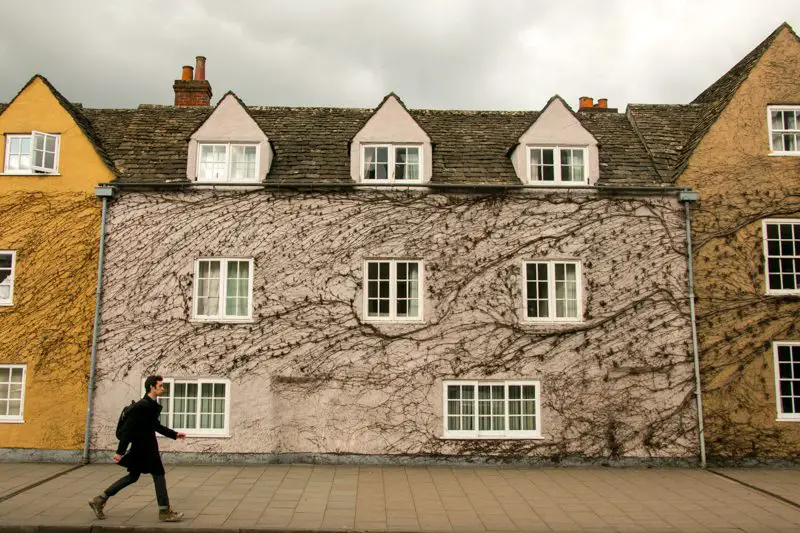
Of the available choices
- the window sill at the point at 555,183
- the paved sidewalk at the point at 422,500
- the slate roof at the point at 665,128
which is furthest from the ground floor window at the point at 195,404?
the slate roof at the point at 665,128

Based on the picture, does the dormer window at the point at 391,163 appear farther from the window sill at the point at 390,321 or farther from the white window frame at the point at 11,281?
the white window frame at the point at 11,281

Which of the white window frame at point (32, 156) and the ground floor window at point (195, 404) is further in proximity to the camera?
the white window frame at point (32, 156)

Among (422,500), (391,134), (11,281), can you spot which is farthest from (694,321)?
(11,281)

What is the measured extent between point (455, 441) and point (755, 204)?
9.50 metres

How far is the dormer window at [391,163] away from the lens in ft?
49.7

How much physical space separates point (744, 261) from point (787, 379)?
2.95m

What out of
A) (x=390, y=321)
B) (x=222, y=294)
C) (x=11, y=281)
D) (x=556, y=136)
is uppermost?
(x=556, y=136)

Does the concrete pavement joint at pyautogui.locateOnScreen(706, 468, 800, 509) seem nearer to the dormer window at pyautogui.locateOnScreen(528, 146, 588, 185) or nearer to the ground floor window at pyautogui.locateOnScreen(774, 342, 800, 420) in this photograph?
the ground floor window at pyautogui.locateOnScreen(774, 342, 800, 420)

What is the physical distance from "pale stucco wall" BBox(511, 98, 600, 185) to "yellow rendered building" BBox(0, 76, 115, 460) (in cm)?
1047

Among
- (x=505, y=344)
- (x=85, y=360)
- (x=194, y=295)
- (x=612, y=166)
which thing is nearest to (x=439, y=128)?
(x=612, y=166)

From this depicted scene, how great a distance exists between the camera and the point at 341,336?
46.4 feet

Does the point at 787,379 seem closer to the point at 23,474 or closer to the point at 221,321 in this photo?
the point at 221,321

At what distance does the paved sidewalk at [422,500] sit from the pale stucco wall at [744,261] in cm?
116

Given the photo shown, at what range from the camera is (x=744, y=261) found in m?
14.6
